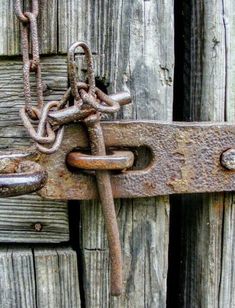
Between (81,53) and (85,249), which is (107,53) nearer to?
(81,53)

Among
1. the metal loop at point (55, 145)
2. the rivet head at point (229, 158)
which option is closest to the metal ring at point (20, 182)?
the metal loop at point (55, 145)

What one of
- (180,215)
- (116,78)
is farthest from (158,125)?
(180,215)

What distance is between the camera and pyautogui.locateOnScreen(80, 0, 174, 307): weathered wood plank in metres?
0.82

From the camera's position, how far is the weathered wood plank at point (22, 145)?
0.82 m

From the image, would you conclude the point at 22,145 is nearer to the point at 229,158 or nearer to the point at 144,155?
the point at 144,155

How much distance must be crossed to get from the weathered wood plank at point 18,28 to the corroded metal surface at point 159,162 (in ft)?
0.48

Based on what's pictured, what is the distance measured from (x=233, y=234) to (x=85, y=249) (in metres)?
0.26

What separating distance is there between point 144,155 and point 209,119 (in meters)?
0.13

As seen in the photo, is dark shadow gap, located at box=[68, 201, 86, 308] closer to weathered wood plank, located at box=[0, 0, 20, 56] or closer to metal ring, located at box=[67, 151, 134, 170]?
metal ring, located at box=[67, 151, 134, 170]

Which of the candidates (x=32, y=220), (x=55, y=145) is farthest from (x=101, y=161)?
(x=32, y=220)

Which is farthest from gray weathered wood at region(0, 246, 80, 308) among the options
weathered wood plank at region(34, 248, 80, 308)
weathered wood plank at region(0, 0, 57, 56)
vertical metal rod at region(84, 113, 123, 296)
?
weathered wood plank at region(0, 0, 57, 56)

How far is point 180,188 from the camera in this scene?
2.71 ft

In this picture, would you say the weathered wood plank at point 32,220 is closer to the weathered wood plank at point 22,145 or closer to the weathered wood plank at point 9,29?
the weathered wood plank at point 22,145

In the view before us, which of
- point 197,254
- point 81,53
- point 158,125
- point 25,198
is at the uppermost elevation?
point 81,53
